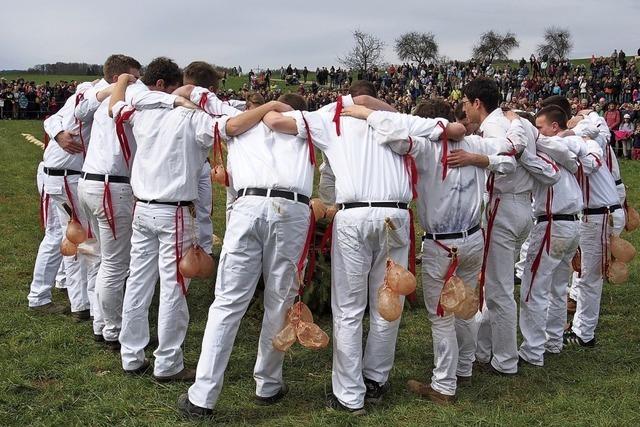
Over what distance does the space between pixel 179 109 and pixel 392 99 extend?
35.4 metres

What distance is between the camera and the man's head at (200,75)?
239 inches

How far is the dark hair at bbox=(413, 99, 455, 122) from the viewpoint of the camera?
5293mm

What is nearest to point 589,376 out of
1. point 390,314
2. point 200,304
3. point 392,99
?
point 390,314

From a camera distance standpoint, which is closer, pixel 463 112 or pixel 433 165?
pixel 433 165

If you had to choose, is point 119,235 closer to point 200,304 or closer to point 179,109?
point 179,109

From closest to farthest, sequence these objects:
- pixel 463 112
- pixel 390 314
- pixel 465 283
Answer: pixel 390 314 → pixel 465 283 → pixel 463 112

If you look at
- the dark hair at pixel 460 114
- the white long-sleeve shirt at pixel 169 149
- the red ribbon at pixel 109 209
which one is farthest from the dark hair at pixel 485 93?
the red ribbon at pixel 109 209

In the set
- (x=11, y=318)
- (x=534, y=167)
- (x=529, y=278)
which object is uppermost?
(x=534, y=167)

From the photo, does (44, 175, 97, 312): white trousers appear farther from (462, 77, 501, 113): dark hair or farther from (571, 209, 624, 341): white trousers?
(571, 209, 624, 341): white trousers

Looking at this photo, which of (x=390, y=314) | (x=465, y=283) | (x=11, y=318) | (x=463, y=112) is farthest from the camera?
(x=11, y=318)

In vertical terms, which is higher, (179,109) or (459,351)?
(179,109)

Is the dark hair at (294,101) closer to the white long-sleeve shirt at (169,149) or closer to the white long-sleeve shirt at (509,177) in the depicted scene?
the white long-sleeve shirt at (169,149)

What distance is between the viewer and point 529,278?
19.9ft

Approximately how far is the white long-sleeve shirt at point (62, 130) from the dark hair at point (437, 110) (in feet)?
11.0
